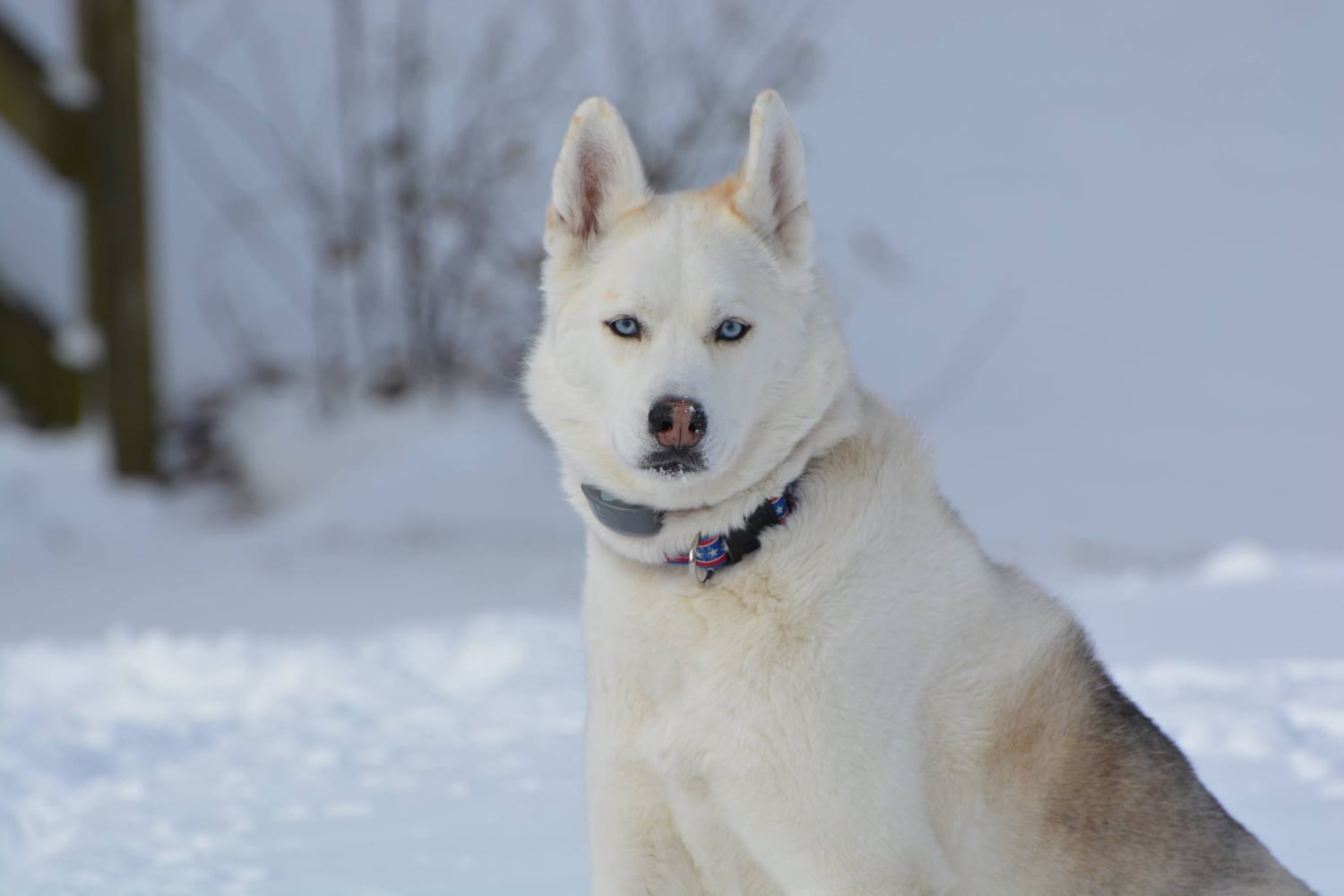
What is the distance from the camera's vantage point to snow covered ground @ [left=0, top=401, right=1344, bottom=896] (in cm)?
314

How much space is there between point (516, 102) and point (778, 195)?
5.48 m

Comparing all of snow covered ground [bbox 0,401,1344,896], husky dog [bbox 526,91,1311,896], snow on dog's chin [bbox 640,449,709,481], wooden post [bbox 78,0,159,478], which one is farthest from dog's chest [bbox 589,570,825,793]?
wooden post [bbox 78,0,159,478]

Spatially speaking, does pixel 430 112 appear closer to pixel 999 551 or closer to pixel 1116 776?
pixel 999 551

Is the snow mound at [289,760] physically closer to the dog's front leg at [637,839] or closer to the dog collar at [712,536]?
the dog's front leg at [637,839]

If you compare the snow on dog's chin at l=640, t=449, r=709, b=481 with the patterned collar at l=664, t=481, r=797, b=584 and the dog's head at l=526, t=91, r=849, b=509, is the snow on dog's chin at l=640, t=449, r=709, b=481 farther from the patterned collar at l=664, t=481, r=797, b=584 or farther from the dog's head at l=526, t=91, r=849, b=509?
the patterned collar at l=664, t=481, r=797, b=584

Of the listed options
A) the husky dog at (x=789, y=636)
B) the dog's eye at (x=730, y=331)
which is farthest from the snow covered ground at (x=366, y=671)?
the dog's eye at (x=730, y=331)

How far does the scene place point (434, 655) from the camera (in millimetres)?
4652

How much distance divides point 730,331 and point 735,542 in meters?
0.32

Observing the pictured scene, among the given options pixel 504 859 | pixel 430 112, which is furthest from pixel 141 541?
pixel 504 859

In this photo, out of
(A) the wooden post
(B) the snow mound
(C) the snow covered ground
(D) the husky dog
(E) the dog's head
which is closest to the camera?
(D) the husky dog

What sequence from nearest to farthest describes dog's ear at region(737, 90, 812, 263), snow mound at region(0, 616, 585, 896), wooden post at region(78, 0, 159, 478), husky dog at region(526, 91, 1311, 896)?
1. husky dog at region(526, 91, 1311, 896)
2. dog's ear at region(737, 90, 812, 263)
3. snow mound at region(0, 616, 585, 896)
4. wooden post at region(78, 0, 159, 478)

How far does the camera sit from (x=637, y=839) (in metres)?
2.15

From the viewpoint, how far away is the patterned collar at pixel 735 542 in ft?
7.16

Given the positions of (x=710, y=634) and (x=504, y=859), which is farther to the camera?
(x=504, y=859)
